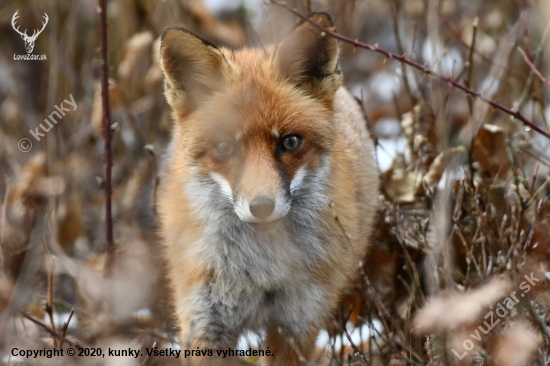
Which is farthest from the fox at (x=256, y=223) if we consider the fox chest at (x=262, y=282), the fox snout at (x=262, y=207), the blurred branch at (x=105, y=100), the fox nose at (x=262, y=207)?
the blurred branch at (x=105, y=100)

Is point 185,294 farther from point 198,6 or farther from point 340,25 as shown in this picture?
point 340,25

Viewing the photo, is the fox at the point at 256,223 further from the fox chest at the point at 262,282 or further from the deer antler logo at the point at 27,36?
the deer antler logo at the point at 27,36

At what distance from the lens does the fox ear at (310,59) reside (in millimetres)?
3885

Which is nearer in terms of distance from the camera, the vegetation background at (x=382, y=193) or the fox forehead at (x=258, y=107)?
the vegetation background at (x=382, y=193)

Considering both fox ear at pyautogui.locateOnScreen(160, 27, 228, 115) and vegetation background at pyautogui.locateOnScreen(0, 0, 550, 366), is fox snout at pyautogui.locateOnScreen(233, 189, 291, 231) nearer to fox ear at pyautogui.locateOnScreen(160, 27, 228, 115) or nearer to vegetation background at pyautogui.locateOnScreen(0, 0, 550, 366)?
vegetation background at pyautogui.locateOnScreen(0, 0, 550, 366)

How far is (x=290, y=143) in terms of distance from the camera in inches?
148

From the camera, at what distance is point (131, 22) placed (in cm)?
735

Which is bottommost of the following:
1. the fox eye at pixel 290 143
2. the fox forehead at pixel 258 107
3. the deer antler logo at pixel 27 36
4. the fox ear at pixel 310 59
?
the fox eye at pixel 290 143

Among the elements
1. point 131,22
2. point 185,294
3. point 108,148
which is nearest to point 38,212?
point 108,148

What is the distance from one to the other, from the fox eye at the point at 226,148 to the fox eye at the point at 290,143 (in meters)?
0.26

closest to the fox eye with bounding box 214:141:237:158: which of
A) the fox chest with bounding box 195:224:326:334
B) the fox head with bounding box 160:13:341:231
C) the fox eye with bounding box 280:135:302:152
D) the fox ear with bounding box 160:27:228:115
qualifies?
the fox head with bounding box 160:13:341:231

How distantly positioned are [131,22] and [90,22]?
2.15 metres

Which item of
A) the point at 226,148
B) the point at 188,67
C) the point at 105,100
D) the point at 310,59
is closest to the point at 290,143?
the point at 226,148

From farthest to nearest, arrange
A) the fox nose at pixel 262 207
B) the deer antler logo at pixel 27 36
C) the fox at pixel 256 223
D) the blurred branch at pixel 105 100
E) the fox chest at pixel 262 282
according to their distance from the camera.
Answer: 1. the deer antler logo at pixel 27 36
2. the blurred branch at pixel 105 100
3. the fox chest at pixel 262 282
4. the fox at pixel 256 223
5. the fox nose at pixel 262 207
